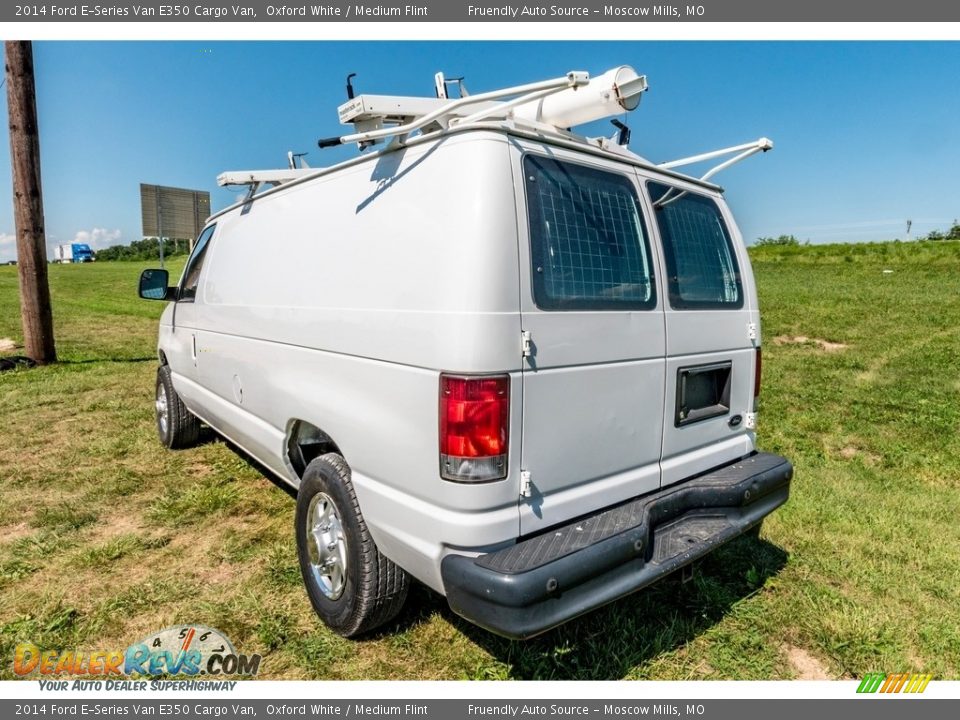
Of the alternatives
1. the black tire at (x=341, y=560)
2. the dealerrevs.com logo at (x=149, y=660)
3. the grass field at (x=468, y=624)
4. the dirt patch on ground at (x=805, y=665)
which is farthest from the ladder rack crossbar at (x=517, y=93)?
the dirt patch on ground at (x=805, y=665)

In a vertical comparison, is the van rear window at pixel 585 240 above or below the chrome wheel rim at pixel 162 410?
above

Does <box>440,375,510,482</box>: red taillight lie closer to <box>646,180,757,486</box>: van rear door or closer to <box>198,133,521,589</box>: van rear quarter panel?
<box>198,133,521,589</box>: van rear quarter panel

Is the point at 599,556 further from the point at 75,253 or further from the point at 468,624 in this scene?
the point at 75,253

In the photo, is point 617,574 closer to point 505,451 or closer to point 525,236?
point 505,451

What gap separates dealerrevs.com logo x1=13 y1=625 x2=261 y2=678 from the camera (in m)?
2.64

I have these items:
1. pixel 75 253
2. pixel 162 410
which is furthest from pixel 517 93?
pixel 75 253

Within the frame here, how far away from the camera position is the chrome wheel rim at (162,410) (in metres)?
5.59

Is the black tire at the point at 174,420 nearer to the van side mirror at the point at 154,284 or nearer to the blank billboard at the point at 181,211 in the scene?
the van side mirror at the point at 154,284

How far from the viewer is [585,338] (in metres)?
2.41

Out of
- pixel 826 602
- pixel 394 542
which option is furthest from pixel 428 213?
pixel 826 602

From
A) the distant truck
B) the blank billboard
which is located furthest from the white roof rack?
the distant truck

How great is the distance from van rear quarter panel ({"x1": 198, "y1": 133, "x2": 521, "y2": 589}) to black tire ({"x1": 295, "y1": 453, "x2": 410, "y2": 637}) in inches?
5.3

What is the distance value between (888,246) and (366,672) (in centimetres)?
3287

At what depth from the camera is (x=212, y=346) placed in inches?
167
